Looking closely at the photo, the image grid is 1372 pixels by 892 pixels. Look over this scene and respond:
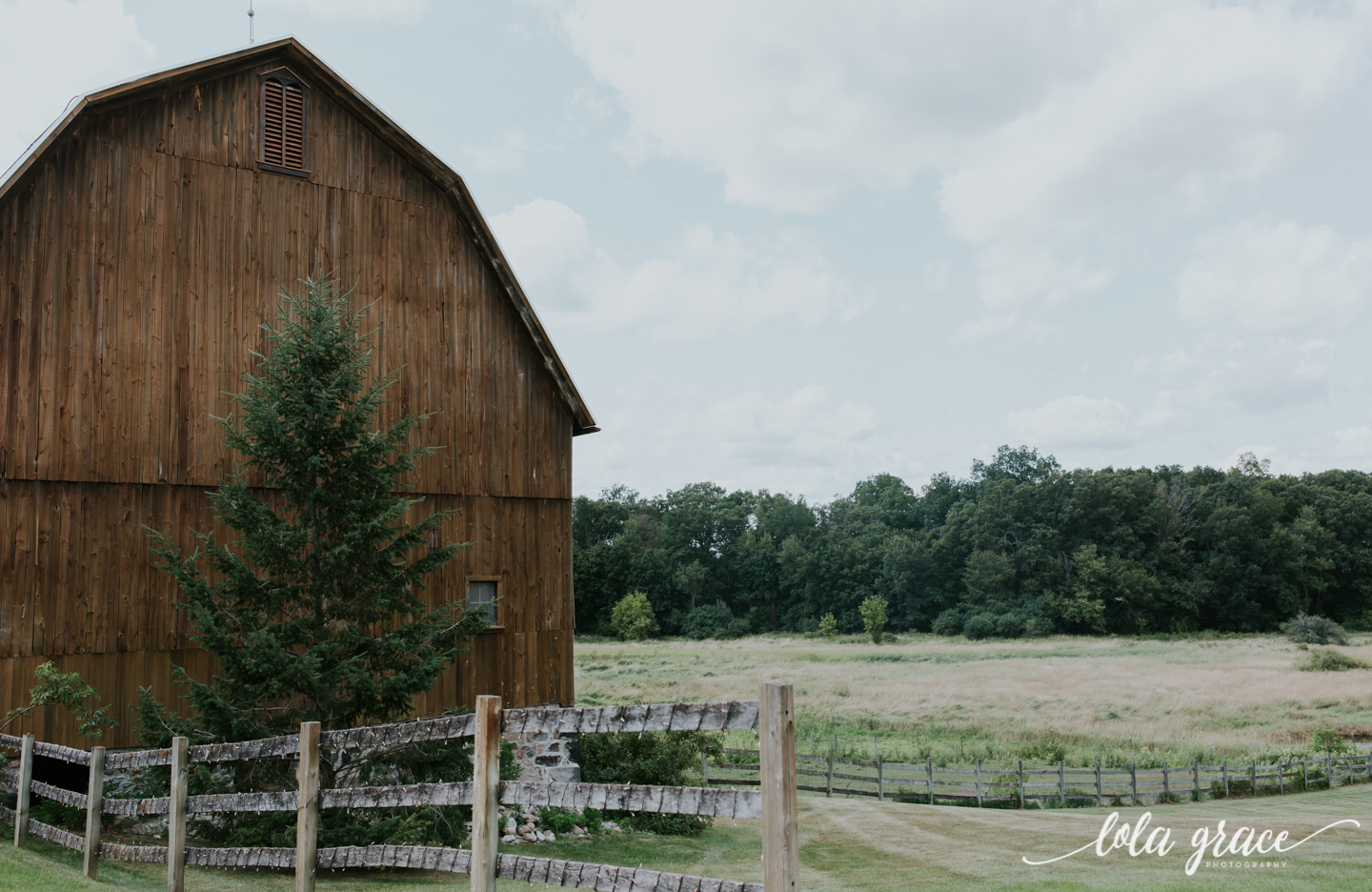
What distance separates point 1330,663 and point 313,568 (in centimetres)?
4740

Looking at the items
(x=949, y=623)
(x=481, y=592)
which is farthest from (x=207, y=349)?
(x=949, y=623)

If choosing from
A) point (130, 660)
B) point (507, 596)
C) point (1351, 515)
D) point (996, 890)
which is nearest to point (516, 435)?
point (507, 596)

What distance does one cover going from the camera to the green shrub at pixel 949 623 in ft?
259

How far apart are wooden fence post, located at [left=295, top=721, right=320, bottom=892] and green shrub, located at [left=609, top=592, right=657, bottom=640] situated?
235ft

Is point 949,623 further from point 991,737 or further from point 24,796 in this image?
point 24,796

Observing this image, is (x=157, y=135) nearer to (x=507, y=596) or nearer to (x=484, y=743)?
(x=507, y=596)

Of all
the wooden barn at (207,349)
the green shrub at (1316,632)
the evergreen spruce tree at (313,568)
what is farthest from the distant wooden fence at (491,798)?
the green shrub at (1316,632)

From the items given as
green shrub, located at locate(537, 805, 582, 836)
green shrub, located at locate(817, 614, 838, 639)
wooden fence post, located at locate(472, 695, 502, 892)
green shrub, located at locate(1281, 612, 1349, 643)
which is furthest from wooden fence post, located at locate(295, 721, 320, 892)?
green shrub, located at locate(817, 614, 838, 639)

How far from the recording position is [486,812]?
4.89 metres

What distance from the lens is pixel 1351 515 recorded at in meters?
77.2

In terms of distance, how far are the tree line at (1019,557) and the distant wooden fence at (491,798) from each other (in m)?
71.4

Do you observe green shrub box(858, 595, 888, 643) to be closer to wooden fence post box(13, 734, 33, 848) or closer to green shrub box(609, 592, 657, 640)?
green shrub box(609, 592, 657, 640)

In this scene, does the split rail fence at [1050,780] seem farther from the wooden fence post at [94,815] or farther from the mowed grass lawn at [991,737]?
the wooden fence post at [94,815]

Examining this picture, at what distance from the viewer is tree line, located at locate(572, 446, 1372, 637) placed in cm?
7369
